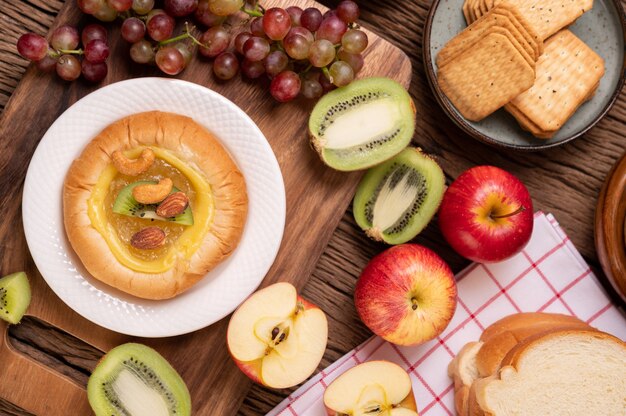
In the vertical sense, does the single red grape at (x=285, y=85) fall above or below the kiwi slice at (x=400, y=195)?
above

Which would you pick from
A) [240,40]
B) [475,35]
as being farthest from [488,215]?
[240,40]

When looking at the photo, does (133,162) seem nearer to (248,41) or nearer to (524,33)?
(248,41)

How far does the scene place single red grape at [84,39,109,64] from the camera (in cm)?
171

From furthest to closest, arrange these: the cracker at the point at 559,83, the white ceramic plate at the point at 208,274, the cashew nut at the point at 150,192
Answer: the cracker at the point at 559,83 → the white ceramic plate at the point at 208,274 → the cashew nut at the point at 150,192

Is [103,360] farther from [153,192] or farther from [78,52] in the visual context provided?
[78,52]

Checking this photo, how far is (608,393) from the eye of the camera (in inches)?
74.0

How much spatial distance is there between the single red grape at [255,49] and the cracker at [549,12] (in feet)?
2.09

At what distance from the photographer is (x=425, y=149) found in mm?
1976

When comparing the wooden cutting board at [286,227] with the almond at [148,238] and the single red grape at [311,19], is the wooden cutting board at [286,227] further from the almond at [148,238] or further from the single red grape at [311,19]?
the almond at [148,238]

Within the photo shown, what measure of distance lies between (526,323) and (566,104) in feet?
1.91

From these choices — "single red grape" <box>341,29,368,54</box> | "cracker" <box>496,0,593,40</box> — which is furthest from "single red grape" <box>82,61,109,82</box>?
"cracker" <box>496,0,593,40</box>

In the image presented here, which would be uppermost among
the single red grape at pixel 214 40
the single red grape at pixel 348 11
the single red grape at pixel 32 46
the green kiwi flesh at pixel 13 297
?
the single red grape at pixel 348 11

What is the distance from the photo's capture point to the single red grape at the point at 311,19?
1803 mm

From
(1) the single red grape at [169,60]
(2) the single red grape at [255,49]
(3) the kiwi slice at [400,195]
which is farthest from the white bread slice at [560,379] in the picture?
(1) the single red grape at [169,60]
